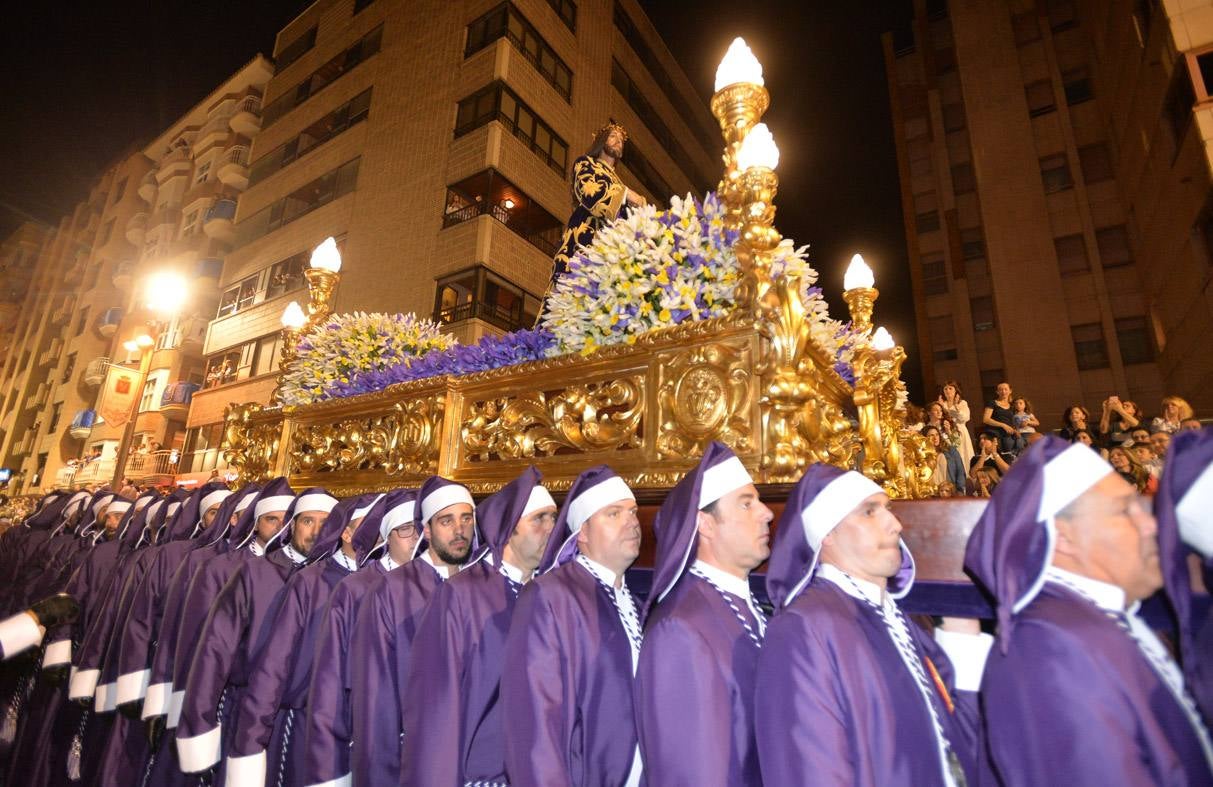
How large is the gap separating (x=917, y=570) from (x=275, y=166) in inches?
1336

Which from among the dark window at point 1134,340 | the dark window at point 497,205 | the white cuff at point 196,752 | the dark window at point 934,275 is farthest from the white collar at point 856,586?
the dark window at point 934,275

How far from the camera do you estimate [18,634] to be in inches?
119

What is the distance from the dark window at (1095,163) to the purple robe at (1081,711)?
2935 cm

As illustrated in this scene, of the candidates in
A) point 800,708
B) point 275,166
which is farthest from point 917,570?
point 275,166

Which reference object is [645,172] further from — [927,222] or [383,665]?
[383,665]

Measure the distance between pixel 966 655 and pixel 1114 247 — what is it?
27815mm

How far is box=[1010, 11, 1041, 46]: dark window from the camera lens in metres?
25.9

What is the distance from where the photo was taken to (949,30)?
97.2ft

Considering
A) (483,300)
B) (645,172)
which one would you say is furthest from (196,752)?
(645,172)

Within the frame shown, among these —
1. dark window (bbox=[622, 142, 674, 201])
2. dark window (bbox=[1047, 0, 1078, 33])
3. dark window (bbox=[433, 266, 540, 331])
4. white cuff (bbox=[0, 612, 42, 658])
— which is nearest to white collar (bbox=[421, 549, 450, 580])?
white cuff (bbox=[0, 612, 42, 658])

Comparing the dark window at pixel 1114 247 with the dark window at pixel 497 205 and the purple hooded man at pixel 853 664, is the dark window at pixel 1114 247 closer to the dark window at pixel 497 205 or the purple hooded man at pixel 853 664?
the dark window at pixel 497 205

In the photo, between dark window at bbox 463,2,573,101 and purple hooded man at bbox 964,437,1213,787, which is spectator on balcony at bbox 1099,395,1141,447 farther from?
dark window at bbox 463,2,573,101

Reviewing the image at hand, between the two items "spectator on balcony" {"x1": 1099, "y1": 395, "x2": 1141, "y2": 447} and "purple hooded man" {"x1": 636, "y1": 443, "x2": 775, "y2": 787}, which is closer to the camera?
"purple hooded man" {"x1": 636, "y1": 443, "x2": 775, "y2": 787}

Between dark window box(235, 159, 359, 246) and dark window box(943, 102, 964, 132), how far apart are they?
27.1 m
